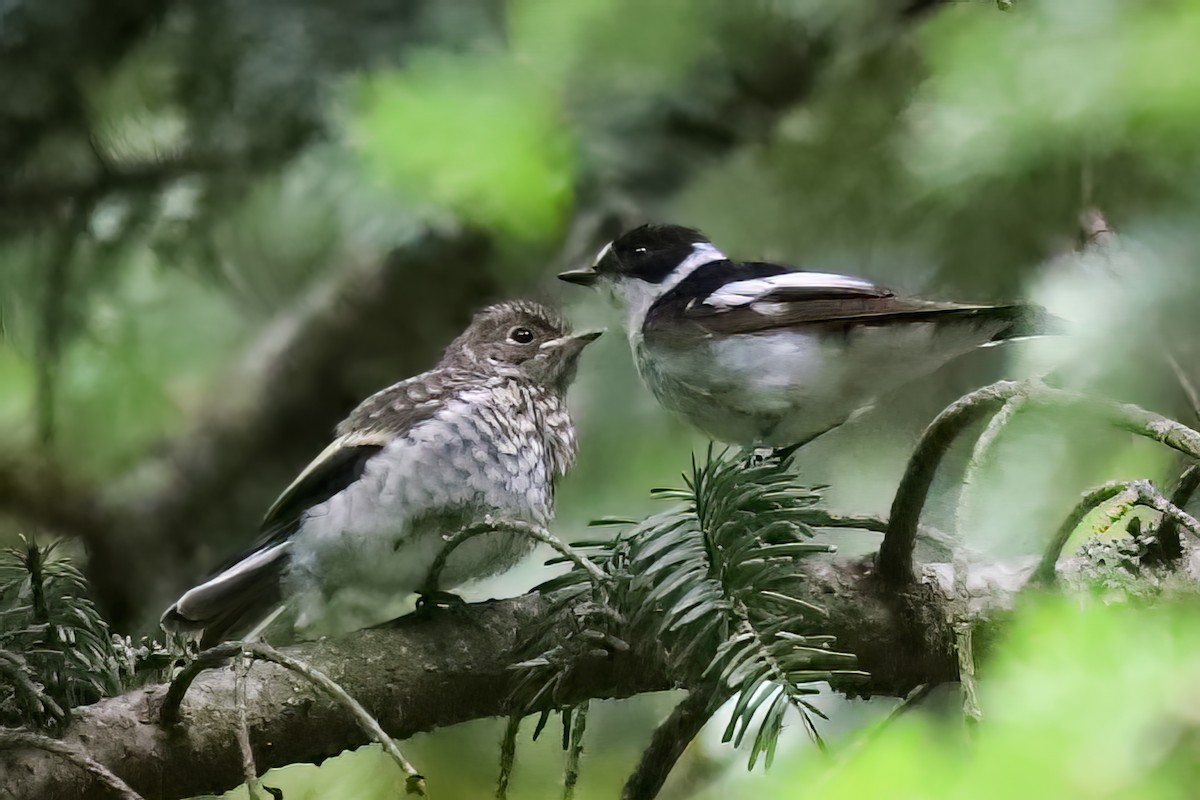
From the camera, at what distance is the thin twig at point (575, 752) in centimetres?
65

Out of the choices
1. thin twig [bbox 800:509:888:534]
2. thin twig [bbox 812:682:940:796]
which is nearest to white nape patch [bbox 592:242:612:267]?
thin twig [bbox 800:509:888:534]

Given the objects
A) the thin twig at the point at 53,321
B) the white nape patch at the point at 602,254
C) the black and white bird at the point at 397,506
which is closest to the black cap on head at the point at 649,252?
the white nape patch at the point at 602,254

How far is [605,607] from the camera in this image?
2.07 ft

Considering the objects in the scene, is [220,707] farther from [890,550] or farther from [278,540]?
[890,550]

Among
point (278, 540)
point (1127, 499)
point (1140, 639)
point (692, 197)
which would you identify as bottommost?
point (278, 540)

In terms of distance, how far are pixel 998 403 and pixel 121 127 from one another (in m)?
0.73

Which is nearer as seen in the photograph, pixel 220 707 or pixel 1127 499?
pixel 220 707

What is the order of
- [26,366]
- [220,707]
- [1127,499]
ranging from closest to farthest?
[220,707]
[1127,499]
[26,366]

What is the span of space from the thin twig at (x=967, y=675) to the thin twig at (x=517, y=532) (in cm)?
19

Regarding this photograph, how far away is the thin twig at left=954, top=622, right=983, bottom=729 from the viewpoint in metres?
0.52

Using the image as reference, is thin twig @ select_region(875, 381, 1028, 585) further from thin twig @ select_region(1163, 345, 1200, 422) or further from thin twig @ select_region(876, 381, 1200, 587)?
thin twig @ select_region(1163, 345, 1200, 422)

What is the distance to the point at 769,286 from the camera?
0.77 meters

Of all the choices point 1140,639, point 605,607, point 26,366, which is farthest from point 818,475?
point 26,366

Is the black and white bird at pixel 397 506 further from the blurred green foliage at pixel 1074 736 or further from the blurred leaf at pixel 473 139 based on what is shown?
the blurred green foliage at pixel 1074 736
